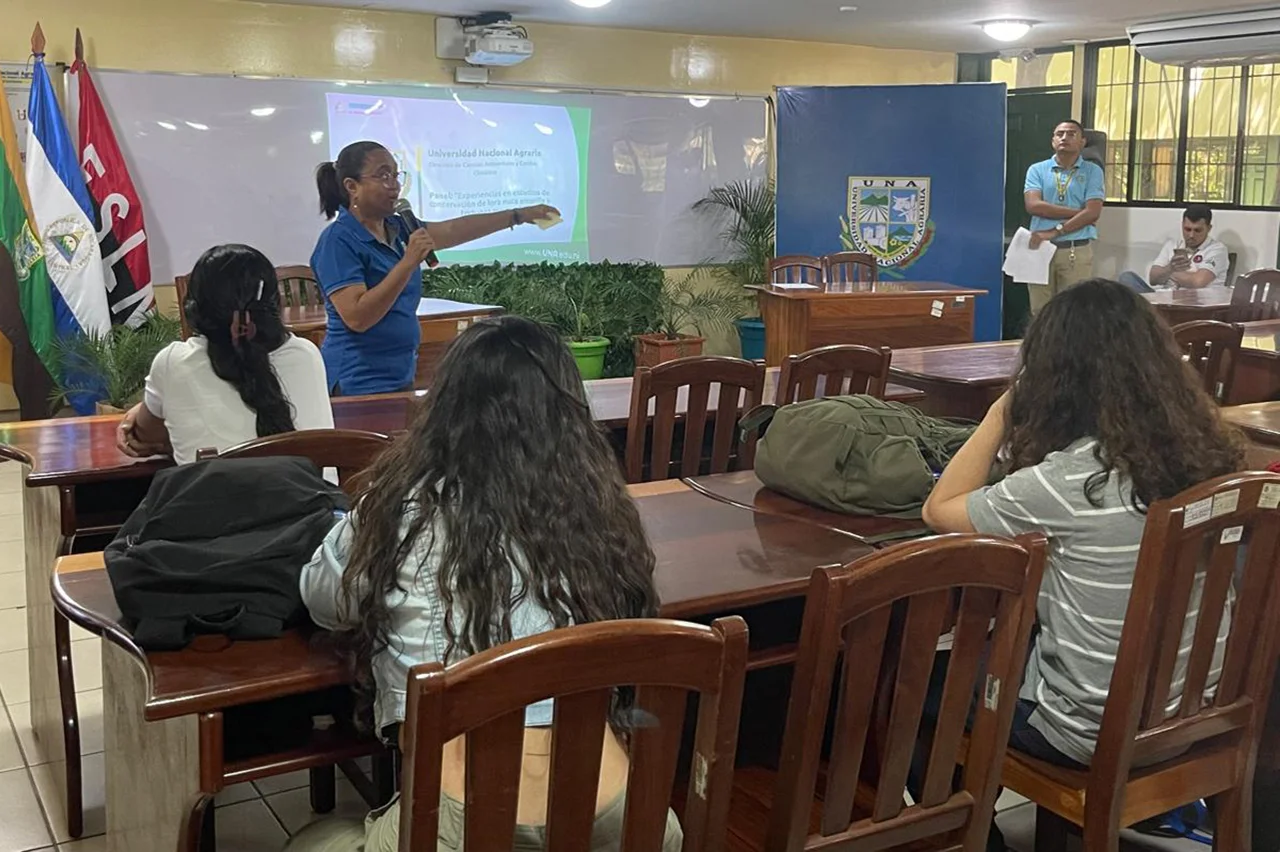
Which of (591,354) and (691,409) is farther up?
(691,409)

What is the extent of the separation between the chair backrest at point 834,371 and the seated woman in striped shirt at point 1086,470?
115 centimetres

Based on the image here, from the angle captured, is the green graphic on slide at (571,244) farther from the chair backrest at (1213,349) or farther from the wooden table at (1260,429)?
the wooden table at (1260,429)

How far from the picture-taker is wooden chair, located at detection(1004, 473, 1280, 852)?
1725 mm

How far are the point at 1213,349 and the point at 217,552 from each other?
3.17 m

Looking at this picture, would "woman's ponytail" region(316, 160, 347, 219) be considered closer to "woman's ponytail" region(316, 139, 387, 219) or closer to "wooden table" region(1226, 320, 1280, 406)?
"woman's ponytail" region(316, 139, 387, 219)

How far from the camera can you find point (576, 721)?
3.97 feet

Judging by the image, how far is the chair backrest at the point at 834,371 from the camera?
3158 mm

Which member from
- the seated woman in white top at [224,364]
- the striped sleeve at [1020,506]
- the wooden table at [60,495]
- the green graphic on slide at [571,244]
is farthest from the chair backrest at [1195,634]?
the green graphic on slide at [571,244]

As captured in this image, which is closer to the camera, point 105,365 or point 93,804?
point 93,804

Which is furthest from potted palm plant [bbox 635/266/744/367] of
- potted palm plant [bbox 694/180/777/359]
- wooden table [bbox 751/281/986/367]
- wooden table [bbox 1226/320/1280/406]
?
wooden table [bbox 1226/320/1280/406]

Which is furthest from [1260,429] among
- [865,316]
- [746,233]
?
[746,233]

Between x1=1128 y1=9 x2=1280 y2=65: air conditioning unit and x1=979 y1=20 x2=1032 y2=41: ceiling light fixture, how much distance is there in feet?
1.92

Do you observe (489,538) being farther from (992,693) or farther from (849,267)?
(849,267)

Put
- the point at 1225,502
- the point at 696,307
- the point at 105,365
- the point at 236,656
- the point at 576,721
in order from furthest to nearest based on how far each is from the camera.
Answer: the point at 696,307, the point at 105,365, the point at 1225,502, the point at 236,656, the point at 576,721
